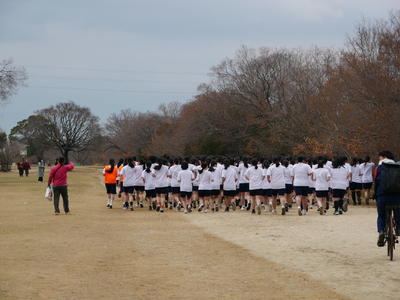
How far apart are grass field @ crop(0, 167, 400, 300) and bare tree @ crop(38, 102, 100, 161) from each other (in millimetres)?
97271

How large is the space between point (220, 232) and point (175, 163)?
973 cm

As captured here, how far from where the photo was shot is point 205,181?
972 inches

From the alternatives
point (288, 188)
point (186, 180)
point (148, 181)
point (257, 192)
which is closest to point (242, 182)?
point (288, 188)

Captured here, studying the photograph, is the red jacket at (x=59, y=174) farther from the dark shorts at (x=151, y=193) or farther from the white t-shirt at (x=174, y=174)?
the white t-shirt at (x=174, y=174)

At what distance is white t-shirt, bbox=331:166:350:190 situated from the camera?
22781 mm

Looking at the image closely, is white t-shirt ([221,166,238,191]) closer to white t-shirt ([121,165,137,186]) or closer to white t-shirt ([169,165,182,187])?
white t-shirt ([169,165,182,187])

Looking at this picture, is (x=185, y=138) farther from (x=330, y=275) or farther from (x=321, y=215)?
(x=330, y=275)

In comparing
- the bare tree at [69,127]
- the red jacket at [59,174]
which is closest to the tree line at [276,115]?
the bare tree at [69,127]

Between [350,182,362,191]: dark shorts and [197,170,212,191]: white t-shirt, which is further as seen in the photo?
[350,182,362,191]: dark shorts

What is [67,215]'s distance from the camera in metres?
22.9

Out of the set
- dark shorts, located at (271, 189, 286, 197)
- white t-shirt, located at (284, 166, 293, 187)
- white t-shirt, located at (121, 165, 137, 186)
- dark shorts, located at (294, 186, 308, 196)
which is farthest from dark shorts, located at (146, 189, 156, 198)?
dark shorts, located at (294, 186, 308, 196)

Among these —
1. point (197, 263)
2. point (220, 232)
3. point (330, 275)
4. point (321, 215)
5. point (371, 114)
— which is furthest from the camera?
point (371, 114)

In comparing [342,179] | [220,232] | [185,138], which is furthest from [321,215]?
[185,138]

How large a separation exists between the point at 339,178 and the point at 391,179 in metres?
10.9
